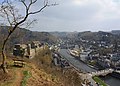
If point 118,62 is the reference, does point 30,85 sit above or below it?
above

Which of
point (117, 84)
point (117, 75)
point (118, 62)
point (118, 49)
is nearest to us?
point (117, 84)

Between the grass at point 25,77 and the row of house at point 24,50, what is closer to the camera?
the grass at point 25,77

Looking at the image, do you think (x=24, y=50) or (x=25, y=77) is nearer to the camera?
(x=25, y=77)

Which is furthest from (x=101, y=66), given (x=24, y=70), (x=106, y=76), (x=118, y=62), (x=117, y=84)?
(x=24, y=70)

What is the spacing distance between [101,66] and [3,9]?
5643cm

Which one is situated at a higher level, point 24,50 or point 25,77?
point 25,77

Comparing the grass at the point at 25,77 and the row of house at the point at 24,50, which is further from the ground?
the grass at the point at 25,77

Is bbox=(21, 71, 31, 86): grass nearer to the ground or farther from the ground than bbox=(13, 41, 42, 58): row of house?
farther from the ground

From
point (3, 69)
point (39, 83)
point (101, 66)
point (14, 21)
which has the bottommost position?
point (101, 66)

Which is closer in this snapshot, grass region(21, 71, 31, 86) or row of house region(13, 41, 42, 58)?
grass region(21, 71, 31, 86)

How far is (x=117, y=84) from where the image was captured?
143 feet

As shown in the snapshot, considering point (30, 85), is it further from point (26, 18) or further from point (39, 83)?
point (26, 18)

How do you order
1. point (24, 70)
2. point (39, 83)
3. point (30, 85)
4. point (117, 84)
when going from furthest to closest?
point (117, 84), point (24, 70), point (39, 83), point (30, 85)

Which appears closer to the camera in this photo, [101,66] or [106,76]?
[106,76]
